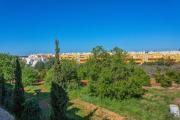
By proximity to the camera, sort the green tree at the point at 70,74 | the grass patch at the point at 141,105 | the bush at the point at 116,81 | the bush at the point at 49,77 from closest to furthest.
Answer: the grass patch at the point at 141,105, the bush at the point at 116,81, the green tree at the point at 70,74, the bush at the point at 49,77

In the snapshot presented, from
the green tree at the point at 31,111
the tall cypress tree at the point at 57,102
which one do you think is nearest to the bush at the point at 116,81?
the tall cypress tree at the point at 57,102

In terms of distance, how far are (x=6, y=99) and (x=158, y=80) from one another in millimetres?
35142

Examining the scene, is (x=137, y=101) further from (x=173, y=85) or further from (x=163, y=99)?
(x=173, y=85)

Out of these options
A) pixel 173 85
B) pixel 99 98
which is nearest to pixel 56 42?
pixel 99 98

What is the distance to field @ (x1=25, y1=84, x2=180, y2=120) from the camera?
32938 mm

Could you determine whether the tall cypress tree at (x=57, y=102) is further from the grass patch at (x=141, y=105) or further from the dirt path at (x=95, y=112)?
the grass patch at (x=141, y=105)

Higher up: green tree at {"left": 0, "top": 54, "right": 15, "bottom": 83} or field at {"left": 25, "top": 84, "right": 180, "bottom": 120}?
green tree at {"left": 0, "top": 54, "right": 15, "bottom": 83}

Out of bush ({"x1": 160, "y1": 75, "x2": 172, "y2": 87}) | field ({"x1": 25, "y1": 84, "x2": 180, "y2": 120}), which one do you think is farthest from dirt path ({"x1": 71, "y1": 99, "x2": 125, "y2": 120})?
bush ({"x1": 160, "y1": 75, "x2": 172, "y2": 87})

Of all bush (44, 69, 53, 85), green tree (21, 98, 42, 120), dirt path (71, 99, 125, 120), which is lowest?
dirt path (71, 99, 125, 120)

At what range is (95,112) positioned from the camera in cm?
3472

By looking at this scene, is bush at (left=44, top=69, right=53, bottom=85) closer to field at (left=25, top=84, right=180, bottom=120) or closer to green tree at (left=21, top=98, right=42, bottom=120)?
field at (left=25, top=84, right=180, bottom=120)

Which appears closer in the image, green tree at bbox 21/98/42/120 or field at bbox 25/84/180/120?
green tree at bbox 21/98/42/120

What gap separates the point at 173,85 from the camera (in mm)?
61531

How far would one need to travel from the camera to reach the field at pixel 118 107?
32.9 meters
